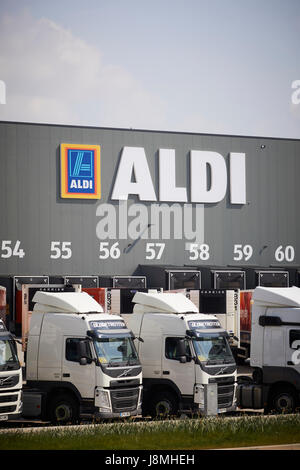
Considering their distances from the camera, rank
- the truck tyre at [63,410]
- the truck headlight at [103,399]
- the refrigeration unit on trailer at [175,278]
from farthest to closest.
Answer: the refrigeration unit on trailer at [175,278] < the truck tyre at [63,410] < the truck headlight at [103,399]

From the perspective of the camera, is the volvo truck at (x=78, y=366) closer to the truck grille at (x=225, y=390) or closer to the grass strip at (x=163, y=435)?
the grass strip at (x=163, y=435)

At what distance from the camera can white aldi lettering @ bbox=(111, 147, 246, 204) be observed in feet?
148

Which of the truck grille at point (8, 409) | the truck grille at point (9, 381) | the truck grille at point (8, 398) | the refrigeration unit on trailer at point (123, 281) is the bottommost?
the truck grille at point (8, 409)

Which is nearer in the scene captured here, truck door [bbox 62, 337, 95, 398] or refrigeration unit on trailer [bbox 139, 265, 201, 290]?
truck door [bbox 62, 337, 95, 398]

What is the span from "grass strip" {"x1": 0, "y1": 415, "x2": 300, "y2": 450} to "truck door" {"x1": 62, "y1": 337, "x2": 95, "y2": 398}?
4.50 ft

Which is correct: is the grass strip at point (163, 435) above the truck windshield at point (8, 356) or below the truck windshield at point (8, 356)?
below

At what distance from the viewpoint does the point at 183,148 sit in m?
46.6

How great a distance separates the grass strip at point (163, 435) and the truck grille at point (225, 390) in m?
1.63

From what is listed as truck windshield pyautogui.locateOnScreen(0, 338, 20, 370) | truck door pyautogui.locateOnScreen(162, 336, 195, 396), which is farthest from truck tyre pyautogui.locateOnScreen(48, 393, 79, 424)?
truck door pyautogui.locateOnScreen(162, 336, 195, 396)

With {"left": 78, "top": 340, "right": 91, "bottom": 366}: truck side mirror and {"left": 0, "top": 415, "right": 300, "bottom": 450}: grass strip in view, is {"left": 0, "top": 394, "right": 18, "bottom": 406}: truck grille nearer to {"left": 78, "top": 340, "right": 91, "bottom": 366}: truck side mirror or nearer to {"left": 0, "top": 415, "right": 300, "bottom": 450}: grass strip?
{"left": 0, "top": 415, "right": 300, "bottom": 450}: grass strip

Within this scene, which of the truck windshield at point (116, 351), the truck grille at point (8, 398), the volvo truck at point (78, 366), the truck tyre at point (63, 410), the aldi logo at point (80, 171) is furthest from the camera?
the aldi logo at point (80, 171)

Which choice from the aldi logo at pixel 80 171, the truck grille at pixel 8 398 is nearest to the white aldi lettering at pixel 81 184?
the aldi logo at pixel 80 171

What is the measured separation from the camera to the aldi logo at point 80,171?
4372 centimetres

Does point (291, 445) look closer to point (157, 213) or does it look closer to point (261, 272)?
point (261, 272)
